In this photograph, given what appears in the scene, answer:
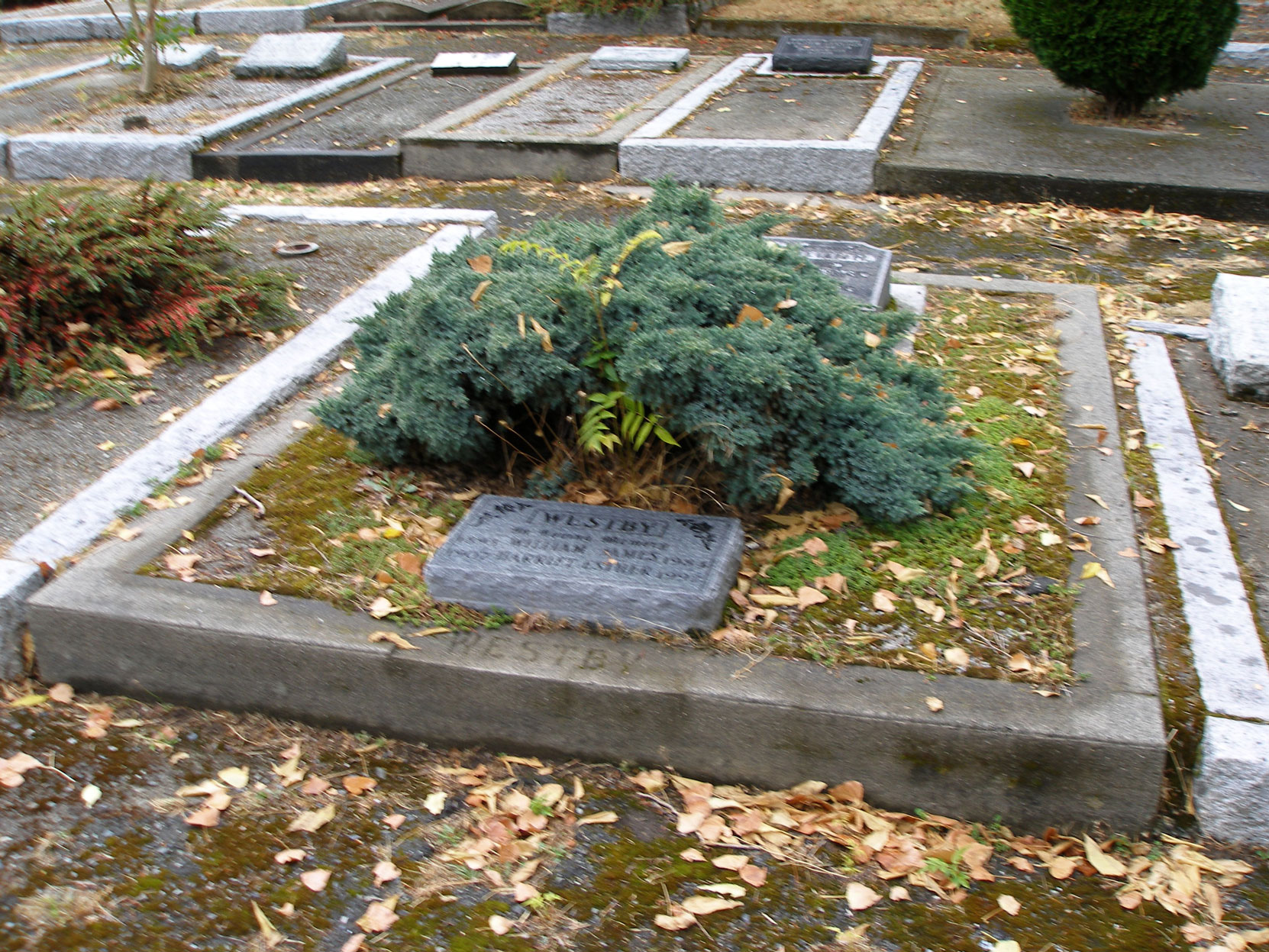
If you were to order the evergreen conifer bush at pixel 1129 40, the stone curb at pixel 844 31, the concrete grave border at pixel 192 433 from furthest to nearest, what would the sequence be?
1. the stone curb at pixel 844 31
2. the evergreen conifer bush at pixel 1129 40
3. the concrete grave border at pixel 192 433

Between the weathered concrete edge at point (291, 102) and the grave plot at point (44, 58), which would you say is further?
the grave plot at point (44, 58)

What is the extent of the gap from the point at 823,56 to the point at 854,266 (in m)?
5.80

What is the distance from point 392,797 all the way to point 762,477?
1345mm

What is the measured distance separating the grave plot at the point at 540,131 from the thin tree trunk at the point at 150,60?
287 cm

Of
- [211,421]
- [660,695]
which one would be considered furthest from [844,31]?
[660,695]

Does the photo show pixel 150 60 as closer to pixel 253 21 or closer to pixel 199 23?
pixel 253 21

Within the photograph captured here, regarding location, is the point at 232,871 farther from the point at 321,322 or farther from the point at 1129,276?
the point at 1129,276

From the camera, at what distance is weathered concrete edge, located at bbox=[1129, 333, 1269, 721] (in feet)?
8.84

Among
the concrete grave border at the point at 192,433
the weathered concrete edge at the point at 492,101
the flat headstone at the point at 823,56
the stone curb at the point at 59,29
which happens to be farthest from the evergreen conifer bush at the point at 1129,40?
the stone curb at the point at 59,29

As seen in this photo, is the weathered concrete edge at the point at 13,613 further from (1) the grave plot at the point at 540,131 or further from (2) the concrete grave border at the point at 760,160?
(1) the grave plot at the point at 540,131

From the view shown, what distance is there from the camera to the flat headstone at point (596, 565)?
283 centimetres

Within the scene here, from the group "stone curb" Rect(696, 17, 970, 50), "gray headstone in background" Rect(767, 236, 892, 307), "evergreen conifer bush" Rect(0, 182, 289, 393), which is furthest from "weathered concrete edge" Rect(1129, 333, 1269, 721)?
"stone curb" Rect(696, 17, 970, 50)

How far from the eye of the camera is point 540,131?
26.4 ft

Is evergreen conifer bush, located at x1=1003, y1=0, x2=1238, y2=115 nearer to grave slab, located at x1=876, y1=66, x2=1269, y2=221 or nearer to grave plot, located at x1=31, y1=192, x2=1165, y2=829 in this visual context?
grave slab, located at x1=876, y1=66, x2=1269, y2=221
